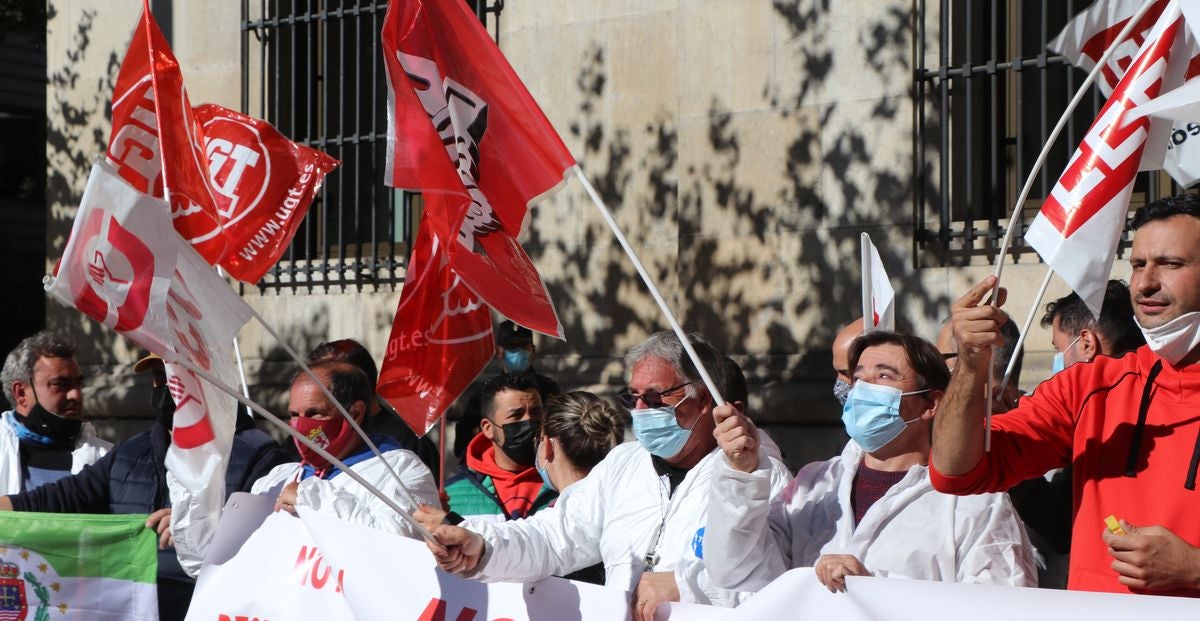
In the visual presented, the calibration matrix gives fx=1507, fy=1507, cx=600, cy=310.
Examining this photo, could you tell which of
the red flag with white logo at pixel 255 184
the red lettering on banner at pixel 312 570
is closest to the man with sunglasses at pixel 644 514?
the red lettering on banner at pixel 312 570

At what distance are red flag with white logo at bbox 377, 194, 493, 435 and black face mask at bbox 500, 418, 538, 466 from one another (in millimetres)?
A: 867

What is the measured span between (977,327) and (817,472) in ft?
4.20

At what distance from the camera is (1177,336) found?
10.5 ft

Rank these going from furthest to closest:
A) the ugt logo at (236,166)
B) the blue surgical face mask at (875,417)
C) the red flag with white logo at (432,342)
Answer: the ugt logo at (236,166) → the red flag with white logo at (432,342) → the blue surgical face mask at (875,417)

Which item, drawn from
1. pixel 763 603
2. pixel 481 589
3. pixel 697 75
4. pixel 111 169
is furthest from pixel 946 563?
pixel 697 75

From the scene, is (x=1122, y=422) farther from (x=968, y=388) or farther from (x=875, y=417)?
(x=875, y=417)

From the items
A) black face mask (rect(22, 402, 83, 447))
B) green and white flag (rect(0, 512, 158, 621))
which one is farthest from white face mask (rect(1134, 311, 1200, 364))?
black face mask (rect(22, 402, 83, 447))

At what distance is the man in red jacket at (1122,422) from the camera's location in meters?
3.17

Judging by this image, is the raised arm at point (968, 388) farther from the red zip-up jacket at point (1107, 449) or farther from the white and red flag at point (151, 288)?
the white and red flag at point (151, 288)

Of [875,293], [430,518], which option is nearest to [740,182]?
[875,293]

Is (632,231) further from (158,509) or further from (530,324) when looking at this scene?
(530,324)

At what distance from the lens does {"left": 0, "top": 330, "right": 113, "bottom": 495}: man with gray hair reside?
688 centimetres

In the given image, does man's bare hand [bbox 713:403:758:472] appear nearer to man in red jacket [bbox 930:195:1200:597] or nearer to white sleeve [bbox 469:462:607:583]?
man in red jacket [bbox 930:195:1200:597]

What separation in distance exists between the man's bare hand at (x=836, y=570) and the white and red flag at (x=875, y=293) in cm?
130
